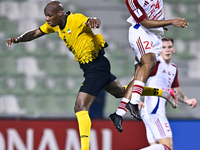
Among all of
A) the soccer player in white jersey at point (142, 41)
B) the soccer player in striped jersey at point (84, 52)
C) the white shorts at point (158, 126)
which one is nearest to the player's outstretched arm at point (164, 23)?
the soccer player in white jersey at point (142, 41)

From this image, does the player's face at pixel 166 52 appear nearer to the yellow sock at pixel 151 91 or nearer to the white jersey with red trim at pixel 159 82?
the white jersey with red trim at pixel 159 82

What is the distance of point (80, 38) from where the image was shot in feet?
14.1

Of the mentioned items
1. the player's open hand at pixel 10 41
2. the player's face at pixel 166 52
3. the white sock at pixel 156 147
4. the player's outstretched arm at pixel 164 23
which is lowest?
the white sock at pixel 156 147

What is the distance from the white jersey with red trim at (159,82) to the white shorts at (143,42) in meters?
0.90

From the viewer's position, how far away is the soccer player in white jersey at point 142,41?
4.04 m

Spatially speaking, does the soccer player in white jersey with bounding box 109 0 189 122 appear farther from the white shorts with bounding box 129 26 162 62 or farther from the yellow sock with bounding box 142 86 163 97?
the yellow sock with bounding box 142 86 163 97

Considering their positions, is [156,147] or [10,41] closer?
[10,41]

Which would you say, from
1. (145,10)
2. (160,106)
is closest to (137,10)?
(145,10)

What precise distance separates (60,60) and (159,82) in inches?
81.6

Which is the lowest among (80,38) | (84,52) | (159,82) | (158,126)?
(158,126)

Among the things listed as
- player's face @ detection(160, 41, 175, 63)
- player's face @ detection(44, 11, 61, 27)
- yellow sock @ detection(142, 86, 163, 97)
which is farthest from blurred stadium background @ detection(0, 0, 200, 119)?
player's face @ detection(44, 11, 61, 27)

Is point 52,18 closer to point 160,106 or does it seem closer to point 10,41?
point 10,41

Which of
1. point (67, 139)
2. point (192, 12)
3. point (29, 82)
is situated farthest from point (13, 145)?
point (192, 12)

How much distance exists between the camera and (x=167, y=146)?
4.83m
